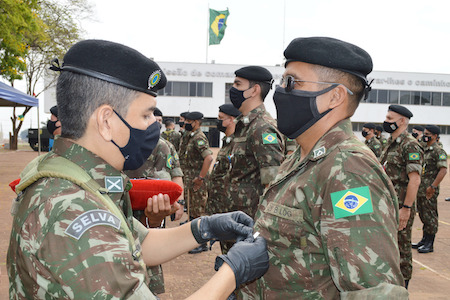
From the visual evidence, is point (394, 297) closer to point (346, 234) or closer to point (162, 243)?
point (346, 234)

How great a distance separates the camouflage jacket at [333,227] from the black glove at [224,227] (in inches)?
3.9

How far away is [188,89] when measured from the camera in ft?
115

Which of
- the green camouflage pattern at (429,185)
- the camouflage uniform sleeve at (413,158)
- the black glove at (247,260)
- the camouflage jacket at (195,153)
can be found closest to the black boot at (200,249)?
the camouflage jacket at (195,153)

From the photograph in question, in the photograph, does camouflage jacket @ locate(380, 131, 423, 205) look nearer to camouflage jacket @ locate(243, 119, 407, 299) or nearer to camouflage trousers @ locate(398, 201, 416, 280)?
camouflage trousers @ locate(398, 201, 416, 280)

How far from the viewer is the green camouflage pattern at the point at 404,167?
4.70 meters

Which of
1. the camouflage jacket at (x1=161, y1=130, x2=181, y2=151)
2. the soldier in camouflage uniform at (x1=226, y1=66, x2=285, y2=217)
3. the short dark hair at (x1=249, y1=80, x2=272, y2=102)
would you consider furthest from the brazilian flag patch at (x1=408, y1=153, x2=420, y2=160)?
the camouflage jacket at (x1=161, y1=130, x2=181, y2=151)

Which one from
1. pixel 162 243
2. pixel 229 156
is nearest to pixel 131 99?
pixel 162 243

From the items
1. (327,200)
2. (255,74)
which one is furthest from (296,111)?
(255,74)

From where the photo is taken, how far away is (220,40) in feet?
104

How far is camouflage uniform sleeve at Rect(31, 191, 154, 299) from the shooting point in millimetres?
1161

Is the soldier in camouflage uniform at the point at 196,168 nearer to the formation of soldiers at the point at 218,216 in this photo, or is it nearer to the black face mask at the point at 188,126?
the black face mask at the point at 188,126

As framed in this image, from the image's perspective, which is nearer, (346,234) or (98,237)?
(98,237)

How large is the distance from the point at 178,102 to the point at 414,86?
23360 millimetres

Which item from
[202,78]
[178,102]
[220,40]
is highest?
[220,40]
